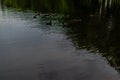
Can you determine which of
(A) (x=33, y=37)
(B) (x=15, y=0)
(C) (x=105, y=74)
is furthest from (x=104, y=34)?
(B) (x=15, y=0)

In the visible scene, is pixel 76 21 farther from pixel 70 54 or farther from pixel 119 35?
pixel 70 54

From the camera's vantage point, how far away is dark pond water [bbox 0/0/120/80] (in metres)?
25.3

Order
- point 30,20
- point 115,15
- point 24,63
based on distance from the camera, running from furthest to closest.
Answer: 1. point 115,15
2. point 30,20
3. point 24,63

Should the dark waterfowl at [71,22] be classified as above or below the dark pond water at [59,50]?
above

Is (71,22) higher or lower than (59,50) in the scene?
higher

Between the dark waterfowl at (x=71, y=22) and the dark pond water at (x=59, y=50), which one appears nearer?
the dark pond water at (x=59, y=50)

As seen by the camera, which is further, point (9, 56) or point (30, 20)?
point (30, 20)

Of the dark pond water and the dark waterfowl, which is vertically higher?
the dark waterfowl

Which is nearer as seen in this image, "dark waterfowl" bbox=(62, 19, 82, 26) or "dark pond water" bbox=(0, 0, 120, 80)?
"dark pond water" bbox=(0, 0, 120, 80)

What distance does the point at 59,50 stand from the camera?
32.2m

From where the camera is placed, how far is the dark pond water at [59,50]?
25.3m

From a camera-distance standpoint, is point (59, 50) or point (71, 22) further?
point (71, 22)

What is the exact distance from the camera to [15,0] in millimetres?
102250

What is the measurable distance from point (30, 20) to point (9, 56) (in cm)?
2342
